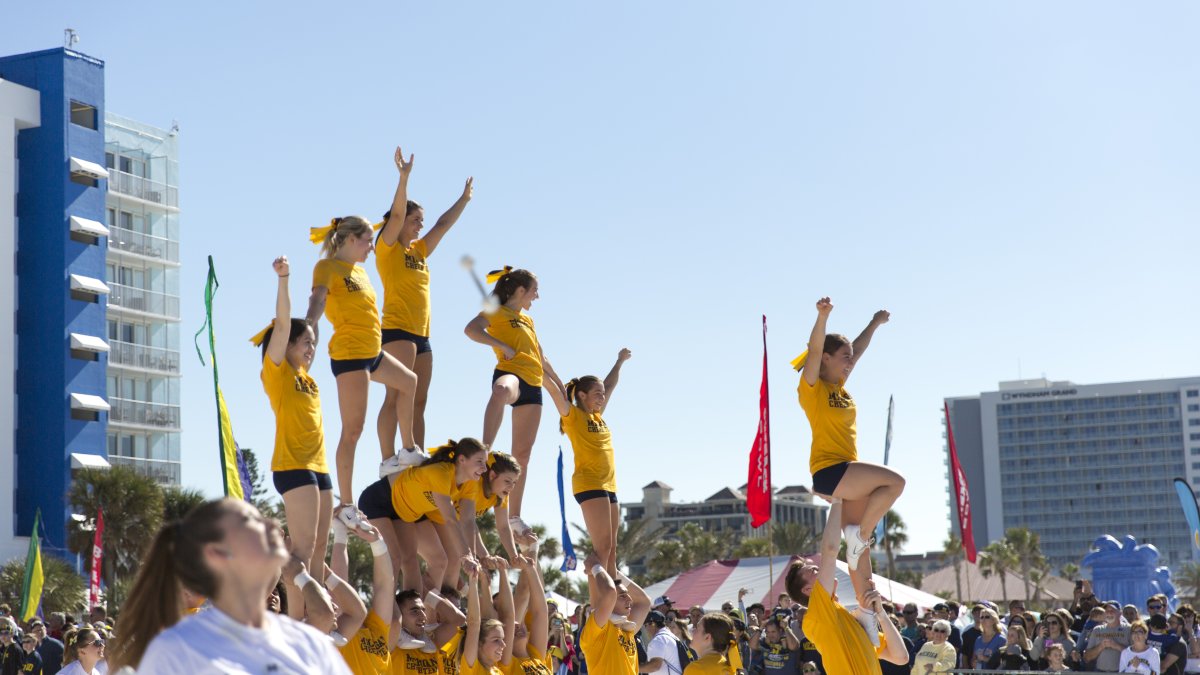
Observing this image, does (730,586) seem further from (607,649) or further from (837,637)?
(837,637)

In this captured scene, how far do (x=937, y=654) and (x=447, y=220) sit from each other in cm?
657

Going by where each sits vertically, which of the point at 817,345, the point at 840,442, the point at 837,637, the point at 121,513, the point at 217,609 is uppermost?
the point at 817,345

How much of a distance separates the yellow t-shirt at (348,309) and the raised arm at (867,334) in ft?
11.9

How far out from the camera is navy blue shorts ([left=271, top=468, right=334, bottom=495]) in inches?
358

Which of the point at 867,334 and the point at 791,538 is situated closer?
the point at 867,334

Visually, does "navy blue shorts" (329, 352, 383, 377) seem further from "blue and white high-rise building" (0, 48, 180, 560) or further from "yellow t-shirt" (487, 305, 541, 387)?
"blue and white high-rise building" (0, 48, 180, 560)

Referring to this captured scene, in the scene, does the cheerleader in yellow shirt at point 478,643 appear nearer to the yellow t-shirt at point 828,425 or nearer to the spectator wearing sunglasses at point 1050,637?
the yellow t-shirt at point 828,425

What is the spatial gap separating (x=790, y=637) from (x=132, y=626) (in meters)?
12.2

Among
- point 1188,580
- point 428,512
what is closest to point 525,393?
point 428,512

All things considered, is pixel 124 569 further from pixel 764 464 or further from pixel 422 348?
pixel 422 348

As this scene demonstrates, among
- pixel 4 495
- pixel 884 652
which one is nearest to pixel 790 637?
pixel 884 652

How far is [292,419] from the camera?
9109 millimetres

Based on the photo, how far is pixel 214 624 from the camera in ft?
12.0

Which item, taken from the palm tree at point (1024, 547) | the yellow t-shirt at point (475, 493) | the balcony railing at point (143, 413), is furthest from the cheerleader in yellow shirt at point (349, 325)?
the palm tree at point (1024, 547)
